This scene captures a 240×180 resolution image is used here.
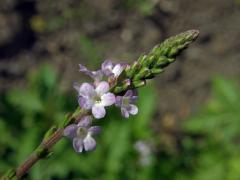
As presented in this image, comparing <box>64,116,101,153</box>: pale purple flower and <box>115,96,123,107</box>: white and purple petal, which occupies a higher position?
<box>64,116,101,153</box>: pale purple flower

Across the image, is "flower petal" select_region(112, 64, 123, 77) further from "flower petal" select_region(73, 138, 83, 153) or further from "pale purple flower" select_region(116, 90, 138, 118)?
"flower petal" select_region(73, 138, 83, 153)

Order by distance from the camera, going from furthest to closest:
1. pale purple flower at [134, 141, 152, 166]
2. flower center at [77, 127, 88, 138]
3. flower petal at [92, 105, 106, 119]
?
pale purple flower at [134, 141, 152, 166]
flower center at [77, 127, 88, 138]
flower petal at [92, 105, 106, 119]

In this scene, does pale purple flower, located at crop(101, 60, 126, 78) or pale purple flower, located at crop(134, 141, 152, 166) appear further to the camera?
pale purple flower, located at crop(134, 141, 152, 166)

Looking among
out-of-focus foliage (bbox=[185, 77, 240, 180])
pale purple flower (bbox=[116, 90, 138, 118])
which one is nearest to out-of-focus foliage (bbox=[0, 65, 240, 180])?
out-of-focus foliage (bbox=[185, 77, 240, 180])

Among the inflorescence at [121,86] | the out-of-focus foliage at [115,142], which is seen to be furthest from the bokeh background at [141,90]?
the inflorescence at [121,86]

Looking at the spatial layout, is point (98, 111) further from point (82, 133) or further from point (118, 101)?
point (82, 133)

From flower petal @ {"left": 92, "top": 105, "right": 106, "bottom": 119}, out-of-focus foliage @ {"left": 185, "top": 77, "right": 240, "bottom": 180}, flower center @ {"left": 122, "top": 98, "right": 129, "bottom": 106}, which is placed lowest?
flower petal @ {"left": 92, "top": 105, "right": 106, "bottom": 119}

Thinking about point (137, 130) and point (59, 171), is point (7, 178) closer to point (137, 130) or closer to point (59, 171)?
point (59, 171)

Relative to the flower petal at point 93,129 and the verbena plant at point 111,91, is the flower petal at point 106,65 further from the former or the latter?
the flower petal at point 93,129
